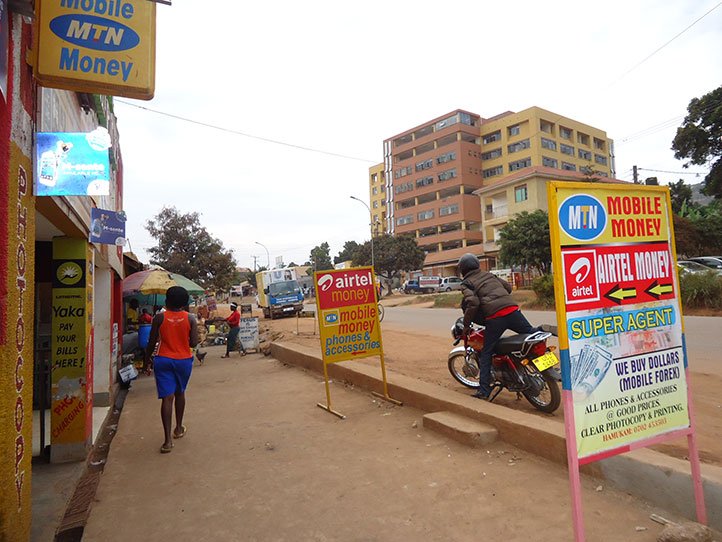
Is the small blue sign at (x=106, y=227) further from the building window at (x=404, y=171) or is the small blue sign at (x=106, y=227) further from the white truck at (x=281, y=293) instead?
the building window at (x=404, y=171)

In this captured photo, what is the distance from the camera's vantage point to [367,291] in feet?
20.7

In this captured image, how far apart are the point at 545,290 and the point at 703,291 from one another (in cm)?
671

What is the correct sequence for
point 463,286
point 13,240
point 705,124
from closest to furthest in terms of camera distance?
1. point 13,240
2. point 463,286
3. point 705,124

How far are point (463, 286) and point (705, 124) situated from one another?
29.0m

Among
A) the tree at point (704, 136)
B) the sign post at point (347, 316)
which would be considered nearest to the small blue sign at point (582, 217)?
the sign post at point (347, 316)

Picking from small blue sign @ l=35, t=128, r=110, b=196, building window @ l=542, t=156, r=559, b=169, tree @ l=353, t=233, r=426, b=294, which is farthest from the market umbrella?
building window @ l=542, t=156, r=559, b=169

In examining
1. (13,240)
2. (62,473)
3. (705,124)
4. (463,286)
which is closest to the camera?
(13,240)

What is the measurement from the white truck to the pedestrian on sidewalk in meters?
21.8

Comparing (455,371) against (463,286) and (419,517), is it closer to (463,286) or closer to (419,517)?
(463,286)

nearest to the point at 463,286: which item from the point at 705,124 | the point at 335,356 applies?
the point at 335,356

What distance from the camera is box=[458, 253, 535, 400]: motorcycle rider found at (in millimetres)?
5254

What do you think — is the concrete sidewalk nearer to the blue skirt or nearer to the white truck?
the blue skirt

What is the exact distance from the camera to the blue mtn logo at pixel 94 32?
9.94 ft

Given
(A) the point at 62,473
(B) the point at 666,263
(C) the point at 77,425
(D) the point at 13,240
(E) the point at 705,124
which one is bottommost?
(A) the point at 62,473
